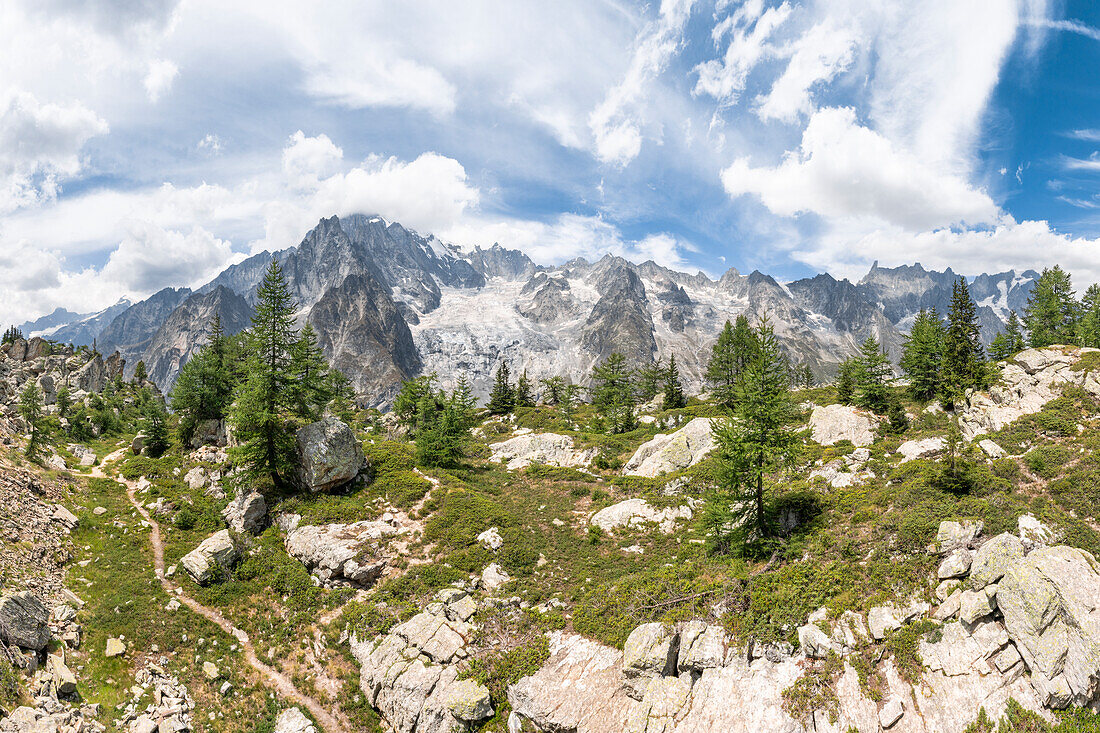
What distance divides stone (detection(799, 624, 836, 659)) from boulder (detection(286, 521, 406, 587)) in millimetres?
23261

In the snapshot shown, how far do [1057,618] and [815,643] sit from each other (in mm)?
7020

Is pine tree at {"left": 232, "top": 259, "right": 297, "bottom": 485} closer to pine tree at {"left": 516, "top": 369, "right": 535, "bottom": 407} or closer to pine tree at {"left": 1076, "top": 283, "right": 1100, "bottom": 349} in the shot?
pine tree at {"left": 516, "top": 369, "right": 535, "bottom": 407}

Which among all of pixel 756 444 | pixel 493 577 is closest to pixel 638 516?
pixel 493 577

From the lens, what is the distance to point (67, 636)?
1983 centimetres

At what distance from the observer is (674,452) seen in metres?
43.6

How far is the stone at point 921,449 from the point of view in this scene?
98.2 ft

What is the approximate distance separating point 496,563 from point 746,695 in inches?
617

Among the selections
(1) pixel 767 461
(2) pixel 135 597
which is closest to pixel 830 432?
(1) pixel 767 461

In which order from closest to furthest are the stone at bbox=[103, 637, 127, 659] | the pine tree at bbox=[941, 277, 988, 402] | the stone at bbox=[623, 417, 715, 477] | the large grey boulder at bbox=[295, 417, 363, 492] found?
the stone at bbox=[103, 637, 127, 659]
the large grey boulder at bbox=[295, 417, 363, 492]
the pine tree at bbox=[941, 277, 988, 402]
the stone at bbox=[623, 417, 715, 477]

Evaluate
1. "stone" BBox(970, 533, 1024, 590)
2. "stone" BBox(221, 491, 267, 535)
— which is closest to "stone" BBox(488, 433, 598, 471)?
"stone" BBox(221, 491, 267, 535)

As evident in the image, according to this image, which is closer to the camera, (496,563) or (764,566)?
(764,566)

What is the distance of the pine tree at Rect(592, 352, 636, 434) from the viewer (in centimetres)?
6238

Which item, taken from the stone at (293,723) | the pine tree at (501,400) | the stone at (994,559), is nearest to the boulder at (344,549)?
the stone at (293,723)

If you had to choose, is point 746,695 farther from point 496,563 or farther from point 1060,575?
point 496,563
